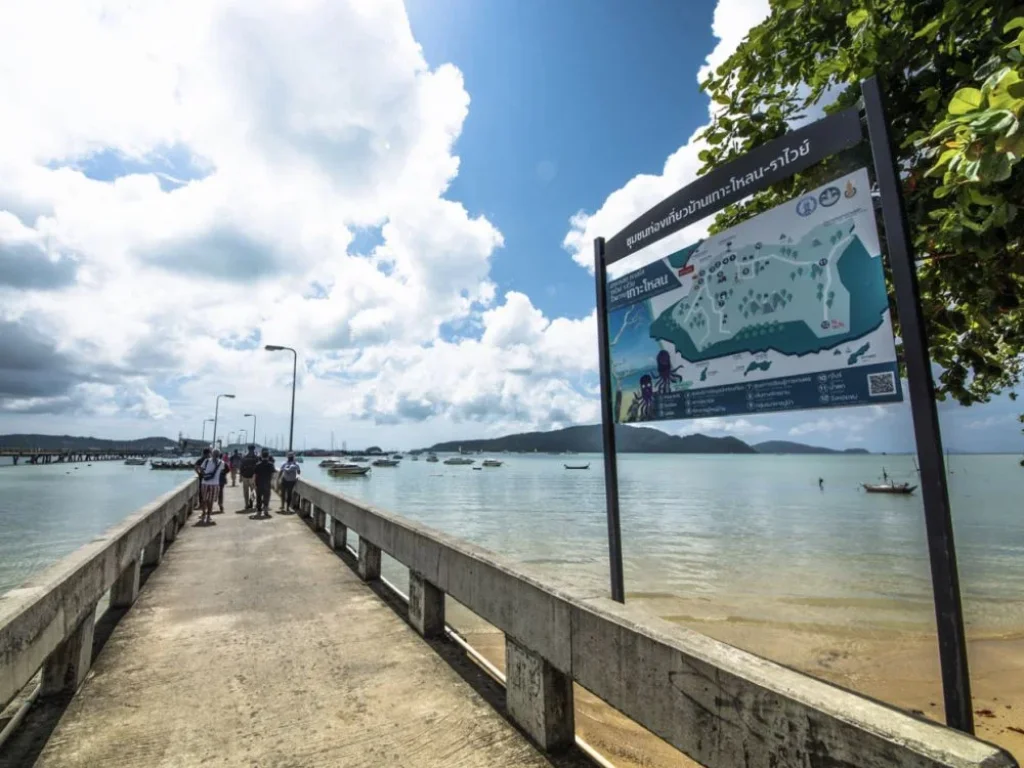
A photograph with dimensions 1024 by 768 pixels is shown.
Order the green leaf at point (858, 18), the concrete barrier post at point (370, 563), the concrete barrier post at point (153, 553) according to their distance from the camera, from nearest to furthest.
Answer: the green leaf at point (858, 18) → the concrete barrier post at point (370, 563) → the concrete barrier post at point (153, 553)

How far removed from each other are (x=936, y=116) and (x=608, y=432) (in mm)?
3269

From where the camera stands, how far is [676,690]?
2.52 metres

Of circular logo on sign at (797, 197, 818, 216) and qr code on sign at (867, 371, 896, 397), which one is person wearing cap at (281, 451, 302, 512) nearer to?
circular logo on sign at (797, 197, 818, 216)

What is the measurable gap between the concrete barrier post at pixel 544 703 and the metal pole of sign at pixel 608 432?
0.98 meters

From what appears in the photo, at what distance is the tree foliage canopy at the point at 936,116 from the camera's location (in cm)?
245

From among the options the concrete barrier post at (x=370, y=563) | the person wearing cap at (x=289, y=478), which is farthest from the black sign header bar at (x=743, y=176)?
the person wearing cap at (x=289, y=478)

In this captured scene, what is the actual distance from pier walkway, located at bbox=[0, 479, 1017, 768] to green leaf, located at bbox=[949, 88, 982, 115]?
2432mm

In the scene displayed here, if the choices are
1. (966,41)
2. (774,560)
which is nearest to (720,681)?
(966,41)

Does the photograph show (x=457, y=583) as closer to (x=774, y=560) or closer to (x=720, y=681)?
(x=720, y=681)

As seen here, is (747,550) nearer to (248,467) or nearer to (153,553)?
(248,467)

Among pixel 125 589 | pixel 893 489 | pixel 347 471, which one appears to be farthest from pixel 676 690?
pixel 347 471

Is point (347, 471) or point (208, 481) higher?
point (208, 481)

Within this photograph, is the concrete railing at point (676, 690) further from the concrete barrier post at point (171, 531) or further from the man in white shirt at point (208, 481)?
the man in white shirt at point (208, 481)

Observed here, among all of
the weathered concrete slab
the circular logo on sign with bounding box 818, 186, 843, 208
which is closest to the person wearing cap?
the weathered concrete slab
